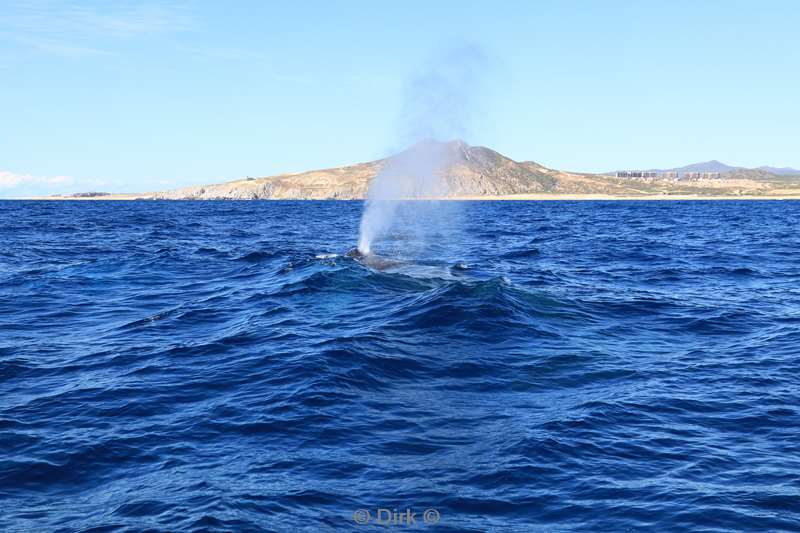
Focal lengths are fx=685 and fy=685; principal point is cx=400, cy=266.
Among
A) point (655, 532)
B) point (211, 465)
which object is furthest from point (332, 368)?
point (655, 532)

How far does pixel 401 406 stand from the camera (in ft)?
48.6

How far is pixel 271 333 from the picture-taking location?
21.9m

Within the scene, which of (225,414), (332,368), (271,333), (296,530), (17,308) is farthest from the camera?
(17,308)

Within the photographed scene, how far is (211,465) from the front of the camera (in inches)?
453

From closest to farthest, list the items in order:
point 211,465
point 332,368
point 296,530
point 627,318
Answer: point 296,530 < point 211,465 < point 332,368 < point 627,318

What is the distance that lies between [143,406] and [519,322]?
12373mm

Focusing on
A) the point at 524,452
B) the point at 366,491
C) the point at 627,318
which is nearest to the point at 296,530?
the point at 366,491

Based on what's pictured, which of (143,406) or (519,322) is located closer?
(143,406)

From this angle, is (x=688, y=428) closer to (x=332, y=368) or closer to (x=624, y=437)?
(x=624, y=437)

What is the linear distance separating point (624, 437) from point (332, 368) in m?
7.47

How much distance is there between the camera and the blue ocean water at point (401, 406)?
10203mm

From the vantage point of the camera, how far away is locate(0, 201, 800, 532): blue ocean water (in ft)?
33.5

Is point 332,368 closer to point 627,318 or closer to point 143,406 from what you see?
point 143,406

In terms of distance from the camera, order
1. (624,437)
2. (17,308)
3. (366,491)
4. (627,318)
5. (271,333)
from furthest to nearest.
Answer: (17,308) → (627,318) → (271,333) → (624,437) → (366,491)
